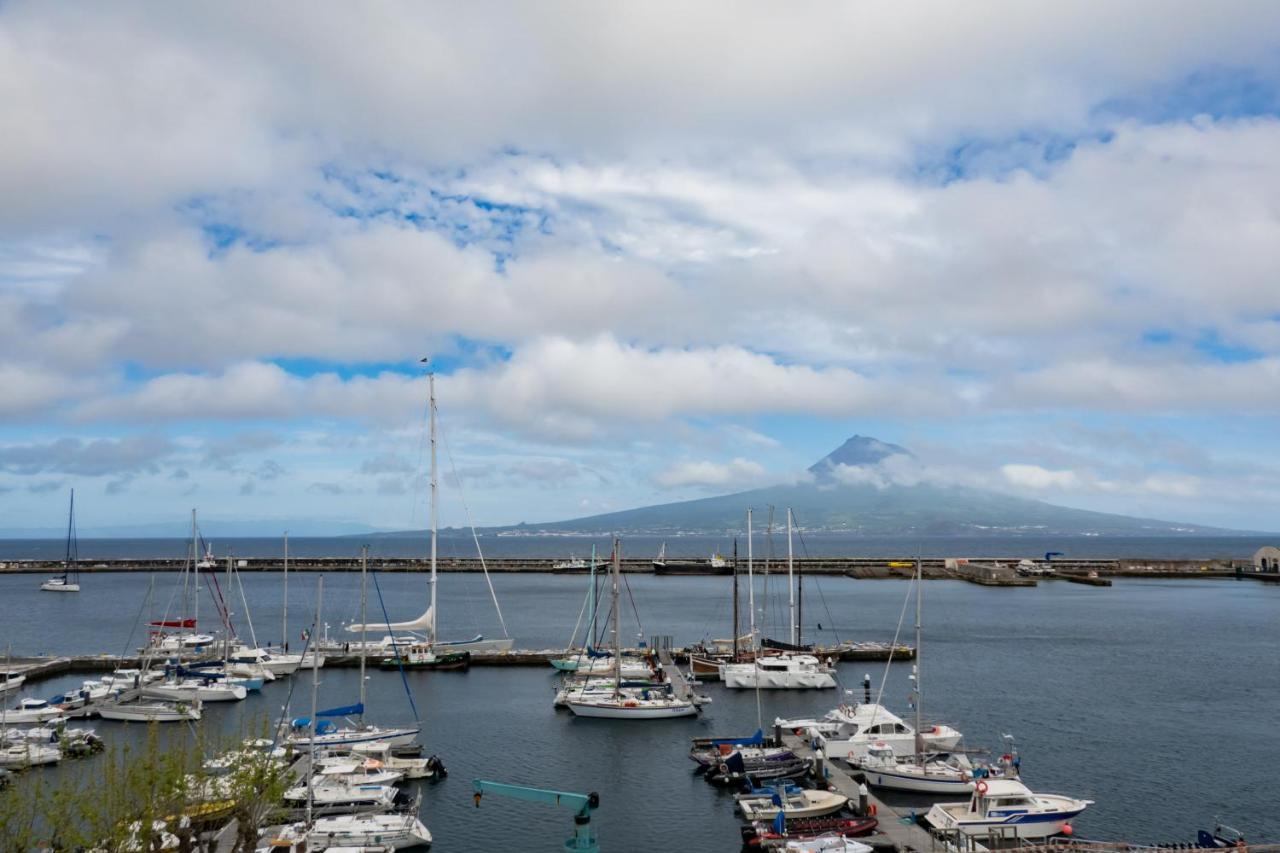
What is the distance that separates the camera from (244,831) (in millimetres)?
21172

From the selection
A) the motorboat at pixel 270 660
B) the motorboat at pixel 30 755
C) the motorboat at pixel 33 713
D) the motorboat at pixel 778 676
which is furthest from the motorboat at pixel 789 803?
the motorboat at pixel 270 660

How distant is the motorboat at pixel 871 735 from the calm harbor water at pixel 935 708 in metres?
3.67

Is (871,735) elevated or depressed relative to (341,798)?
elevated

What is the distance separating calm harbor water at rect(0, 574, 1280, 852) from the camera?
32.4m

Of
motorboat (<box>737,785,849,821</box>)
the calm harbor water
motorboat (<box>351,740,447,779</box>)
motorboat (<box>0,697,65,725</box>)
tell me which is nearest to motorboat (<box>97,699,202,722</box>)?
the calm harbor water

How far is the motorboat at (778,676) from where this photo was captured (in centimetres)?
Answer: 5375

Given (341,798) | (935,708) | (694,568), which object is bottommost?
(935,708)

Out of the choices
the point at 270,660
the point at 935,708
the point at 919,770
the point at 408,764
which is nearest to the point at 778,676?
the point at 935,708

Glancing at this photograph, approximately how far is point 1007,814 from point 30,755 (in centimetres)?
3483

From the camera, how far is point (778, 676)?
53844 mm

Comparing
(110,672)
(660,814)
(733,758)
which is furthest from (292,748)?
(110,672)

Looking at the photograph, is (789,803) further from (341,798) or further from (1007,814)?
(341,798)

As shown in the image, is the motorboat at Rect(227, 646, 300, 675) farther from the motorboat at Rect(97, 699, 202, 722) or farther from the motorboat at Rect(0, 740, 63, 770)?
the motorboat at Rect(0, 740, 63, 770)

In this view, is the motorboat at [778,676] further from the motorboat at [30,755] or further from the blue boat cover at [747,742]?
the motorboat at [30,755]
